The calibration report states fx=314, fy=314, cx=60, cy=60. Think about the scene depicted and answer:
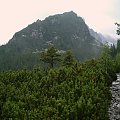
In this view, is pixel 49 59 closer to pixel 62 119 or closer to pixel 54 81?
pixel 54 81

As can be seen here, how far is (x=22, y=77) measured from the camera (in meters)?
24.6

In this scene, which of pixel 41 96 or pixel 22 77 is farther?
pixel 22 77

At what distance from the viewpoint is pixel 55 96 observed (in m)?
19.1

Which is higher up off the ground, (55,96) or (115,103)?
(55,96)

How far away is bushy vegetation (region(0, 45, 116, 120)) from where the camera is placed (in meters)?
15.4

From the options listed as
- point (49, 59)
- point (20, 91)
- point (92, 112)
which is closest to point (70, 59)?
point (49, 59)

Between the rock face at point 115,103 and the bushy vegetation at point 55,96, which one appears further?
the rock face at point 115,103

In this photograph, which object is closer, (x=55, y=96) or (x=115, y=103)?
(x=55, y=96)

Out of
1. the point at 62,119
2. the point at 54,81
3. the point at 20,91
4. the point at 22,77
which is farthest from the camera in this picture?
the point at 22,77

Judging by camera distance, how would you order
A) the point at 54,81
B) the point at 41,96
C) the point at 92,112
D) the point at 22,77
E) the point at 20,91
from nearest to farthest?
the point at 92,112, the point at 41,96, the point at 20,91, the point at 54,81, the point at 22,77

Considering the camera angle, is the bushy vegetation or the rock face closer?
the bushy vegetation

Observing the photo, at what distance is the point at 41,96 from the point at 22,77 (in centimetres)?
622

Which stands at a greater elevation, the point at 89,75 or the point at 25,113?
the point at 89,75

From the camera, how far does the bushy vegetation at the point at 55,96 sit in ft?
50.4
